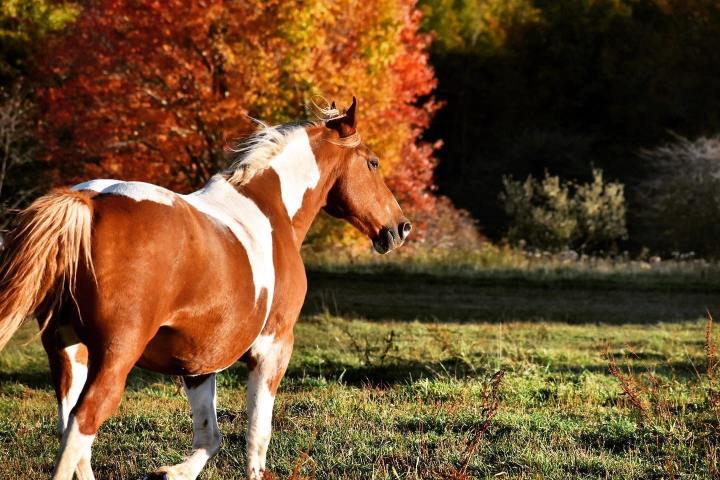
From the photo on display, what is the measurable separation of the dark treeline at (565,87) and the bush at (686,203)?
325cm

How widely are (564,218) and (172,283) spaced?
81.3 ft

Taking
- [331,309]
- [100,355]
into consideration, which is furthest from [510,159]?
[100,355]

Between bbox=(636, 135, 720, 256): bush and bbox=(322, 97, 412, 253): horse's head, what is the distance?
74.4 feet

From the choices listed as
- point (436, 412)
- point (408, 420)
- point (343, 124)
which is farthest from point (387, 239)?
point (436, 412)

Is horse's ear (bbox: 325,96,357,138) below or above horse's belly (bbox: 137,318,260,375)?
above

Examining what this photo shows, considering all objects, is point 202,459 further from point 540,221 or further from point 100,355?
point 540,221

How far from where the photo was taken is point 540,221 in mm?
28297

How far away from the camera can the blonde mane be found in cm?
593

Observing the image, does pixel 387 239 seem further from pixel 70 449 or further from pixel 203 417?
pixel 70 449

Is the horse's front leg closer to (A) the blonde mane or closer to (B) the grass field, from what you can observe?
(B) the grass field

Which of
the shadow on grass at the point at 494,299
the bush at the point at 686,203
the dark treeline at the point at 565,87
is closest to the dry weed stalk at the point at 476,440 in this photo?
the shadow on grass at the point at 494,299

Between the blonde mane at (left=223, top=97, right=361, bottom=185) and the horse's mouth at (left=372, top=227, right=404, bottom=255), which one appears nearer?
the blonde mane at (left=223, top=97, right=361, bottom=185)

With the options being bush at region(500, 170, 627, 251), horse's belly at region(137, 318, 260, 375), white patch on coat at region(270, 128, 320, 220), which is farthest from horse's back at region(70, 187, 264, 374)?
bush at region(500, 170, 627, 251)

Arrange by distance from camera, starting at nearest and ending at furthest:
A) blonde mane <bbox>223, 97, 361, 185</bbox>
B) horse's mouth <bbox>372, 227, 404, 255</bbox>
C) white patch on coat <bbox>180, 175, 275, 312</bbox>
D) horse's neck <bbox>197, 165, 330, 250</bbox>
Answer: white patch on coat <bbox>180, 175, 275, 312</bbox> → horse's neck <bbox>197, 165, 330, 250</bbox> → blonde mane <bbox>223, 97, 361, 185</bbox> → horse's mouth <bbox>372, 227, 404, 255</bbox>
